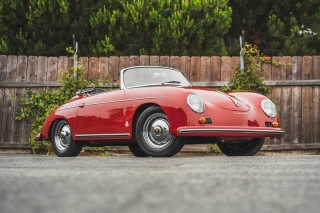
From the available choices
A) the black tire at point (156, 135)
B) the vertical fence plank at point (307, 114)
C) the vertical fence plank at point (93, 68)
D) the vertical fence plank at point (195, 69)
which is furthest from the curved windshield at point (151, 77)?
the vertical fence plank at point (307, 114)

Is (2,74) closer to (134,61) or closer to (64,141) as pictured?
(134,61)

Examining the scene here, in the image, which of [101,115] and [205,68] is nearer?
[101,115]

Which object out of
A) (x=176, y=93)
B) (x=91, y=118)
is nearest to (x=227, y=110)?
(x=176, y=93)

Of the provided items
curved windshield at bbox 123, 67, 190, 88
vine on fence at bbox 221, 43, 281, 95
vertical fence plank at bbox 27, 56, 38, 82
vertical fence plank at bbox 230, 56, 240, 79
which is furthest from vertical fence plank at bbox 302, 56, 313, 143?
vertical fence plank at bbox 27, 56, 38, 82

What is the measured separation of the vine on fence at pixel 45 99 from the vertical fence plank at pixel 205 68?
2217 millimetres

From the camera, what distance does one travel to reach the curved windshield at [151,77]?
6.79 meters

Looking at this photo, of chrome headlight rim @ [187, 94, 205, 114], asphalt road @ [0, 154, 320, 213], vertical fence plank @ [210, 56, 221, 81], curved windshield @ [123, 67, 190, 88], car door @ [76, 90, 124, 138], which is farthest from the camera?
vertical fence plank @ [210, 56, 221, 81]

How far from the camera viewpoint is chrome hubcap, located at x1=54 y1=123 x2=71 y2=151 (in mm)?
7372

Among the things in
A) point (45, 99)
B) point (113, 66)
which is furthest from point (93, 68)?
point (45, 99)

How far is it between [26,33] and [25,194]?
456 inches

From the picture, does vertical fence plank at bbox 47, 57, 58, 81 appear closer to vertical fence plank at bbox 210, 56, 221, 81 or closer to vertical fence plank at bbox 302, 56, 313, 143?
vertical fence plank at bbox 210, 56, 221, 81

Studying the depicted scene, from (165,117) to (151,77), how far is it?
141 centimetres

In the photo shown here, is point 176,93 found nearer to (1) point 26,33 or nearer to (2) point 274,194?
(2) point 274,194

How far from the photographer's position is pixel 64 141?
7.45 meters
